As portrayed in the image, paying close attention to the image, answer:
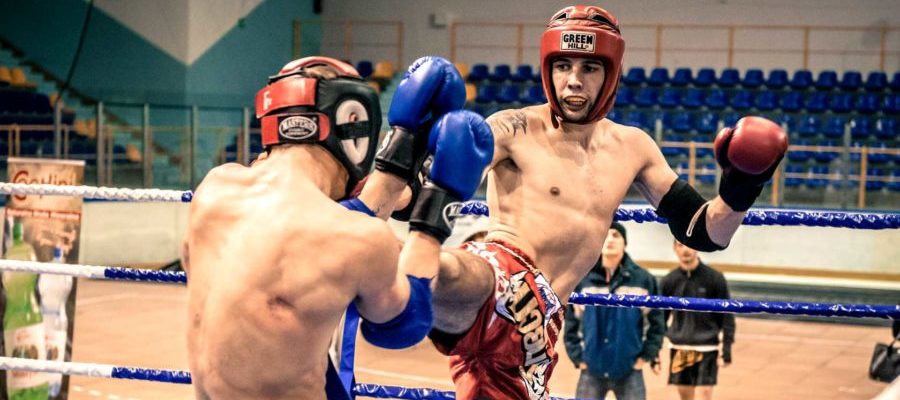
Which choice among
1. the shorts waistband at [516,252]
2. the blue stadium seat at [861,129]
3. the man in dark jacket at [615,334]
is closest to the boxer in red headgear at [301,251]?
the shorts waistband at [516,252]

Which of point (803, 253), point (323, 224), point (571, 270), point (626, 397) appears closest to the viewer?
point (323, 224)

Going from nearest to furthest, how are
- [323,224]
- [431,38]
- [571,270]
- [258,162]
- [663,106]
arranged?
1. [323,224]
2. [258,162]
3. [571,270]
4. [663,106]
5. [431,38]

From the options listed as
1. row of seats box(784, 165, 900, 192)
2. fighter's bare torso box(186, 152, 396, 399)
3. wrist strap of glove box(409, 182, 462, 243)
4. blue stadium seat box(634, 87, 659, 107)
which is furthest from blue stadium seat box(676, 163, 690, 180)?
fighter's bare torso box(186, 152, 396, 399)

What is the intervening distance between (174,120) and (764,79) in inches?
295

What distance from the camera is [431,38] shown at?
17422 millimetres

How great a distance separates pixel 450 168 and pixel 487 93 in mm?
13327

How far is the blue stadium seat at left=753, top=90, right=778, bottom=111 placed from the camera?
14508mm

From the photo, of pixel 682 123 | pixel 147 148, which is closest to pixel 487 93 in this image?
pixel 682 123

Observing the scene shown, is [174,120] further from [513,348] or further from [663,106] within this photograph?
[513,348]

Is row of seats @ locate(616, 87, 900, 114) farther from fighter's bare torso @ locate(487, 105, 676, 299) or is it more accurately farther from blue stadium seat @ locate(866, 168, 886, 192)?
fighter's bare torso @ locate(487, 105, 676, 299)

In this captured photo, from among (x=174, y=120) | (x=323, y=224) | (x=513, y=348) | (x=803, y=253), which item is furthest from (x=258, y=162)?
(x=174, y=120)

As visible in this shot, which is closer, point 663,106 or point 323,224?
point 323,224

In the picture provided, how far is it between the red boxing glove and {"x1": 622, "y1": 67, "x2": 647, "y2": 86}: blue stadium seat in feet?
41.5

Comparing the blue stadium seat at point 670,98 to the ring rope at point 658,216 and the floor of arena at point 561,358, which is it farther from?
the ring rope at point 658,216
